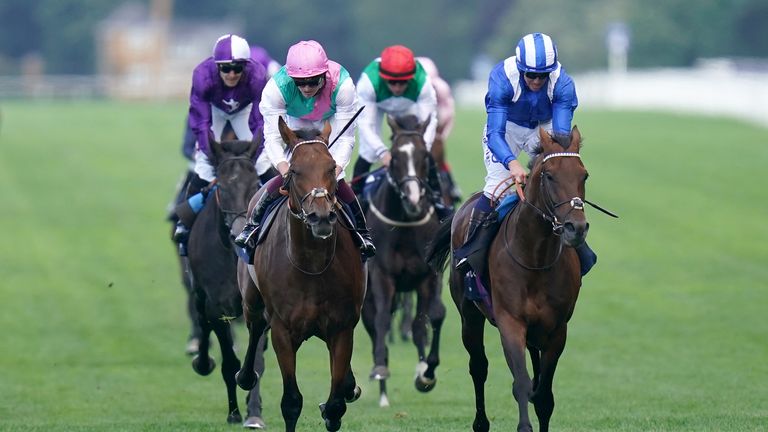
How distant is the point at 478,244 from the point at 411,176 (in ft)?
10.2

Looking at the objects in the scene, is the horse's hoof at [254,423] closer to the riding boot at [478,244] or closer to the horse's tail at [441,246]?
the horse's tail at [441,246]

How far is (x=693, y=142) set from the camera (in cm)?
4222

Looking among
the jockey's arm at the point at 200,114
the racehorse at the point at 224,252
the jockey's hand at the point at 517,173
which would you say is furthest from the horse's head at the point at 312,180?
the jockey's arm at the point at 200,114

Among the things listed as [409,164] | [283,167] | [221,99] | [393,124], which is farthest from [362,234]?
[393,124]

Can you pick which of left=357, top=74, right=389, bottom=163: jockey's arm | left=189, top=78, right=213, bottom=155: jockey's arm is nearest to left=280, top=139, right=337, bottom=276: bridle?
left=189, top=78, right=213, bottom=155: jockey's arm

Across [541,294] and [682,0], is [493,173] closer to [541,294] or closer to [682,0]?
[541,294]

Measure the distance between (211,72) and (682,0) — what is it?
7801 cm

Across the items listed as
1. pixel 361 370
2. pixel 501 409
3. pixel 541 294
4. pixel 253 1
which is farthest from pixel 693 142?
pixel 253 1

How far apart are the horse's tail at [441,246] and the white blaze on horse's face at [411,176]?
4.45 feet

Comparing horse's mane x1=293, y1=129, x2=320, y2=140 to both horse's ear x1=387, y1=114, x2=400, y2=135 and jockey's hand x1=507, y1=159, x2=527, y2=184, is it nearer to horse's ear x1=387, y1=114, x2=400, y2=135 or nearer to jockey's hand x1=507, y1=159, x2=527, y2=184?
jockey's hand x1=507, y1=159, x2=527, y2=184

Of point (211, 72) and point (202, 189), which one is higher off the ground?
point (211, 72)

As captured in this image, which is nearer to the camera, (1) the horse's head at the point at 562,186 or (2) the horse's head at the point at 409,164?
(1) the horse's head at the point at 562,186

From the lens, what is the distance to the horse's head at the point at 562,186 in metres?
9.45

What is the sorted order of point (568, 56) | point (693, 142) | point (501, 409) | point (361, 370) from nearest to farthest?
point (501, 409) → point (361, 370) → point (693, 142) → point (568, 56)
